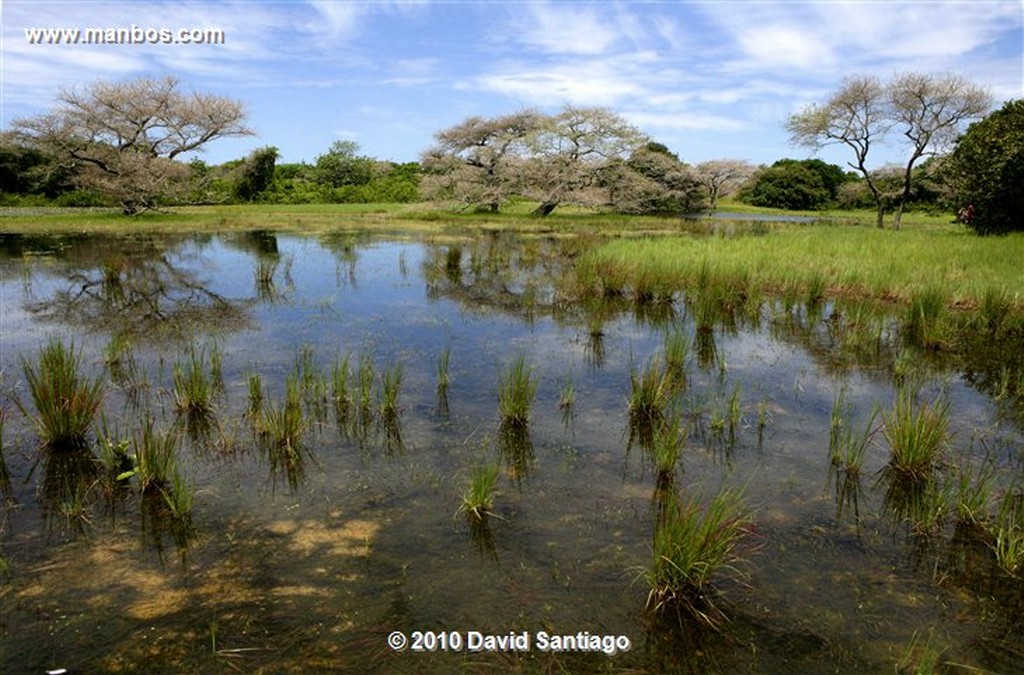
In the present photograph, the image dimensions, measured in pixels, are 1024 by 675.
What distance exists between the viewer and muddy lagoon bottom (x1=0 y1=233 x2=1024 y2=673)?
12.1 feet

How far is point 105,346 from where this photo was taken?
9.41 m

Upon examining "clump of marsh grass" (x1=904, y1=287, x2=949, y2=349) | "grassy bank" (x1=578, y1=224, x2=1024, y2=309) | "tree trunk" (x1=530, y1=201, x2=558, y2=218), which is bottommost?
"clump of marsh grass" (x1=904, y1=287, x2=949, y2=349)

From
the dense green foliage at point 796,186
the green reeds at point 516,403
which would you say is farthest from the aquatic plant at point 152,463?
the dense green foliage at point 796,186

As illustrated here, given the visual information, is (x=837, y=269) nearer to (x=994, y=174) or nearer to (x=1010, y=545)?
(x=994, y=174)

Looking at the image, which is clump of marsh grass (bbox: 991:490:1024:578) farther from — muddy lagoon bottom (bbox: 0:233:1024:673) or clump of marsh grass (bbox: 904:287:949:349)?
clump of marsh grass (bbox: 904:287:949:349)

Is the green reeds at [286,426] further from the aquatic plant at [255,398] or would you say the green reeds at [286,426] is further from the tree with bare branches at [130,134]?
the tree with bare branches at [130,134]

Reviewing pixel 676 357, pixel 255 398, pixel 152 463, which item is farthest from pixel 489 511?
pixel 676 357

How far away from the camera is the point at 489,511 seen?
16.8 feet

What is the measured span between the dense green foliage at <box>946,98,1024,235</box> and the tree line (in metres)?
0.05

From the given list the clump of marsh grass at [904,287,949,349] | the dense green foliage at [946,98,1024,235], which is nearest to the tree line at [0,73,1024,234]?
the dense green foliage at [946,98,1024,235]

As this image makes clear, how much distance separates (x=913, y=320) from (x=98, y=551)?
12665 millimetres

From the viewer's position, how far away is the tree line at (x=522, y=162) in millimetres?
24422

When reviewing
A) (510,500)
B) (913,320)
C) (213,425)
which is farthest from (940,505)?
(913,320)

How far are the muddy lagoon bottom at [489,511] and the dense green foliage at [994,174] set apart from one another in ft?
53.8
